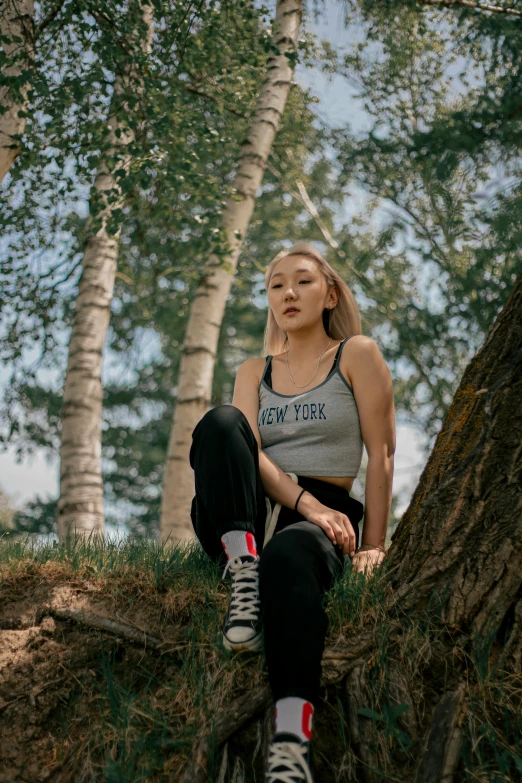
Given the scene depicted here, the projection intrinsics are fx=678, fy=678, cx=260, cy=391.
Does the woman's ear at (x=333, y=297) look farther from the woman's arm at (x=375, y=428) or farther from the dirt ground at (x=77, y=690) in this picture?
the dirt ground at (x=77, y=690)

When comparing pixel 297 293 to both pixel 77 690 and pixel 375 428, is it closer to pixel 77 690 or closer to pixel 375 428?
pixel 375 428

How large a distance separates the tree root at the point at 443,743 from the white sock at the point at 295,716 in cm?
35

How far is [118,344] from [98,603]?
1029 centimetres

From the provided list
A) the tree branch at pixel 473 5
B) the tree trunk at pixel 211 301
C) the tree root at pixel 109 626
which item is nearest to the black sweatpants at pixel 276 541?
the tree root at pixel 109 626

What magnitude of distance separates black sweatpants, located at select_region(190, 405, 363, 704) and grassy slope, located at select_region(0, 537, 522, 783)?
0.19 meters

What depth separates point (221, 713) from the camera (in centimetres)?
223

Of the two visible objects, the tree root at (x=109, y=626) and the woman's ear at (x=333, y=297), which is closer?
the tree root at (x=109, y=626)

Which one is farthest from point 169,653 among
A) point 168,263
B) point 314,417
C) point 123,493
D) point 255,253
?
point 123,493

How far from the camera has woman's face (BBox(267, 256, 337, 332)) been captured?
3.31 meters

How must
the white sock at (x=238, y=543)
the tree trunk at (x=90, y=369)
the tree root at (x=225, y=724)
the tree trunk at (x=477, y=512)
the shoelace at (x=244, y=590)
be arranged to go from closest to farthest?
the tree root at (x=225, y=724) < the tree trunk at (x=477, y=512) < the shoelace at (x=244, y=590) < the white sock at (x=238, y=543) < the tree trunk at (x=90, y=369)

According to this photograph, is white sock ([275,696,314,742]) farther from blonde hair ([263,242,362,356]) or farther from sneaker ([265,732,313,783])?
blonde hair ([263,242,362,356])

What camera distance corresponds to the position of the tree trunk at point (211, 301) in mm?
6375

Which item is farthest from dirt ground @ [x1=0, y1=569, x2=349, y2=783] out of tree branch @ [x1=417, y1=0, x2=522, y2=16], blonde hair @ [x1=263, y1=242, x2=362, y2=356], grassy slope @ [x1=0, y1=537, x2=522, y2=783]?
tree branch @ [x1=417, y1=0, x2=522, y2=16]

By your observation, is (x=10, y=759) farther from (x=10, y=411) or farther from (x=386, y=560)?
(x=10, y=411)
